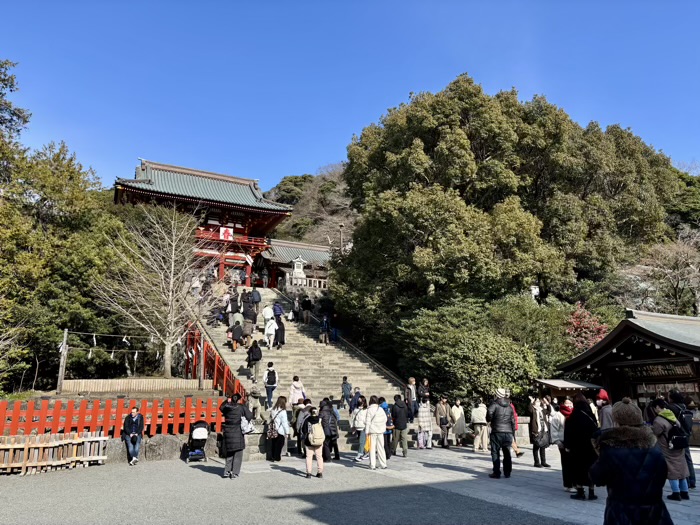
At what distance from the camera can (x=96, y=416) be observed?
1055 centimetres

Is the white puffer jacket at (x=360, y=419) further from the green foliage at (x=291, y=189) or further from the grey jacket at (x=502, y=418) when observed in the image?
the green foliage at (x=291, y=189)

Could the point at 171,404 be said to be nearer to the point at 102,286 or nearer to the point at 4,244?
the point at 102,286

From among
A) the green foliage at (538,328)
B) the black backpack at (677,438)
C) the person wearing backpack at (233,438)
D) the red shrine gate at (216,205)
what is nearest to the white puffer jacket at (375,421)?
the person wearing backpack at (233,438)

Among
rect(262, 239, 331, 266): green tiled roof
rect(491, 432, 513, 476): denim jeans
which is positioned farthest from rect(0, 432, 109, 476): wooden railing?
rect(262, 239, 331, 266): green tiled roof

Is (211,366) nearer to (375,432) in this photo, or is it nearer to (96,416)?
(96,416)

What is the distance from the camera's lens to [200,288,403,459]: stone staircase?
51.1ft

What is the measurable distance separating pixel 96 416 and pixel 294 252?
1162 inches

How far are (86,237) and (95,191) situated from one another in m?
4.18

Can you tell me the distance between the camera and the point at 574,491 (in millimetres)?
6980

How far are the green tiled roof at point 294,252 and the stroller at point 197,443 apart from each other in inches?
1040

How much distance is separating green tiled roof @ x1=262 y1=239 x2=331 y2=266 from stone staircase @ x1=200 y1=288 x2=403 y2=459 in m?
16.5

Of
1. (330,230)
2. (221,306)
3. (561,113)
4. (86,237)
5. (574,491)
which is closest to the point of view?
(574,491)

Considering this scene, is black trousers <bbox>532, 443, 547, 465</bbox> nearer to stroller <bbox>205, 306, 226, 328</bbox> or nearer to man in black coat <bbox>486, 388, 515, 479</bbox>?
man in black coat <bbox>486, 388, 515, 479</bbox>

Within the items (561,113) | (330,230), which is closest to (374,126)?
(561,113)
